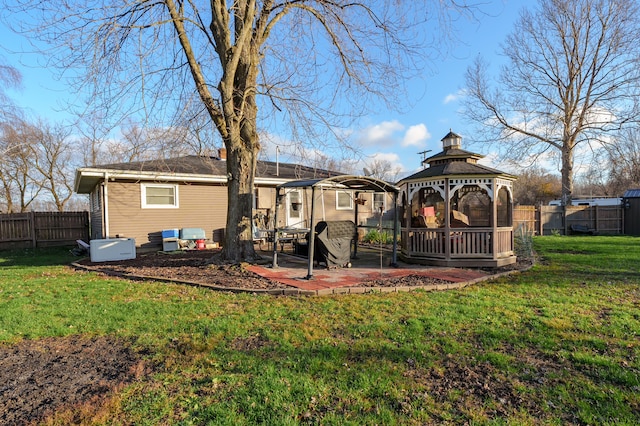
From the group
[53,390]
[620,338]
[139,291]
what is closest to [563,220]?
[620,338]

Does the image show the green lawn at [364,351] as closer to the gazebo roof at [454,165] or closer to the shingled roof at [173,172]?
the gazebo roof at [454,165]

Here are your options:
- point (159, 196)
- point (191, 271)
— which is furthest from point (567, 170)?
point (191, 271)

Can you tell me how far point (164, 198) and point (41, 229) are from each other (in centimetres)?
684

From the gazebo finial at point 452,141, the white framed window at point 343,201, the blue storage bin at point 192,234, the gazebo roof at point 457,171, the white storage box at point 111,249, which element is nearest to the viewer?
the gazebo roof at point 457,171

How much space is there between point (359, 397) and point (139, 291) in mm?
4743

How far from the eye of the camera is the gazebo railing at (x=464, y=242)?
8297mm

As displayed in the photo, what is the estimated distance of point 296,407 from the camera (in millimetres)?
2504

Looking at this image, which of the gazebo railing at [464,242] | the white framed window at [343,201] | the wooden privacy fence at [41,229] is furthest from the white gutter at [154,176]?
the gazebo railing at [464,242]

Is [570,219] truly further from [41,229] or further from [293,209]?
[41,229]

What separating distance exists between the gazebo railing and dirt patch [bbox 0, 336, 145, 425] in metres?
6.95

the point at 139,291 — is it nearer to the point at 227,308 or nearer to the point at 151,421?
the point at 227,308

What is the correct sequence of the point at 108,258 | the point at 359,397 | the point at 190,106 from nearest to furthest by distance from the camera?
the point at 359,397
the point at 190,106
the point at 108,258

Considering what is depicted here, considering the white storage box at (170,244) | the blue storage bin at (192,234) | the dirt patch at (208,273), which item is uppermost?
the blue storage bin at (192,234)

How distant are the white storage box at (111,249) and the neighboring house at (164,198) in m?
1.44
